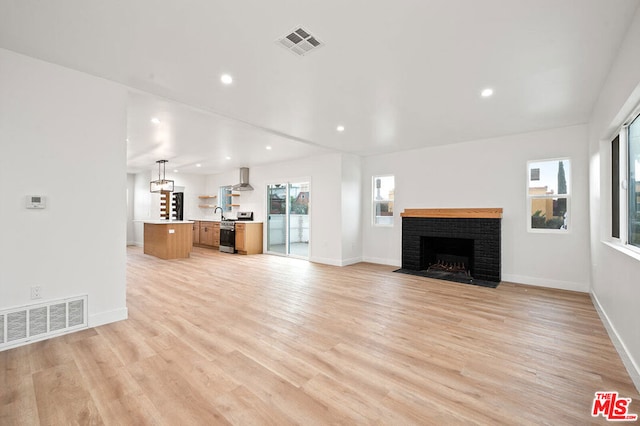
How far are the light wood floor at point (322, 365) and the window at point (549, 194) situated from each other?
4.38ft

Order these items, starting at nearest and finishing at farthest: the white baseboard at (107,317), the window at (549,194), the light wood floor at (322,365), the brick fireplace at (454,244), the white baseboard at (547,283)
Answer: the light wood floor at (322,365)
the white baseboard at (107,317)
the white baseboard at (547,283)
the window at (549,194)
the brick fireplace at (454,244)

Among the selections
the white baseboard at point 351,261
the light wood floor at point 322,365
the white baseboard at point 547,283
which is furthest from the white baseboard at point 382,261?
the light wood floor at point 322,365

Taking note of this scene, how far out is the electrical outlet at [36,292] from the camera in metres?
2.55

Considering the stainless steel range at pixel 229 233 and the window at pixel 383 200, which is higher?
the window at pixel 383 200

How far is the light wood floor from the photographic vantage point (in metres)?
1.69

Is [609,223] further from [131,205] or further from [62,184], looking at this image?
[131,205]

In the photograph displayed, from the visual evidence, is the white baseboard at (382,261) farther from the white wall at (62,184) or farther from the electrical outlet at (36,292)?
the electrical outlet at (36,292)

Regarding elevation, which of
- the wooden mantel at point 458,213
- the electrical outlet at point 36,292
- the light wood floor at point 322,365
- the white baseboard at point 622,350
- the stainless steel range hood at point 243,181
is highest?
the stainless steel range hood at point 243,181

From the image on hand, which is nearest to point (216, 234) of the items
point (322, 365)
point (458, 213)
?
point (458, 213)

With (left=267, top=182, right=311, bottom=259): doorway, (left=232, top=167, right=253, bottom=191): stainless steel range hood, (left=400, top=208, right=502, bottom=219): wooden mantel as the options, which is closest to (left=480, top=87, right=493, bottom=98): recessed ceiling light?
(left=400, top=208, right=502, bottom=219): wooden mantel

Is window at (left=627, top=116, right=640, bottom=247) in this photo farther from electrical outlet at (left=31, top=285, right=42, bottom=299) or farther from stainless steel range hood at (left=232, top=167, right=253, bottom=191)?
stainless steel range hood at (left=232, top=167, right=253, bottom=191)

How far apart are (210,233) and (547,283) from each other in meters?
8.69

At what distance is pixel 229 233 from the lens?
8.41 metres

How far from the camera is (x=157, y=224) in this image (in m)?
7.37
